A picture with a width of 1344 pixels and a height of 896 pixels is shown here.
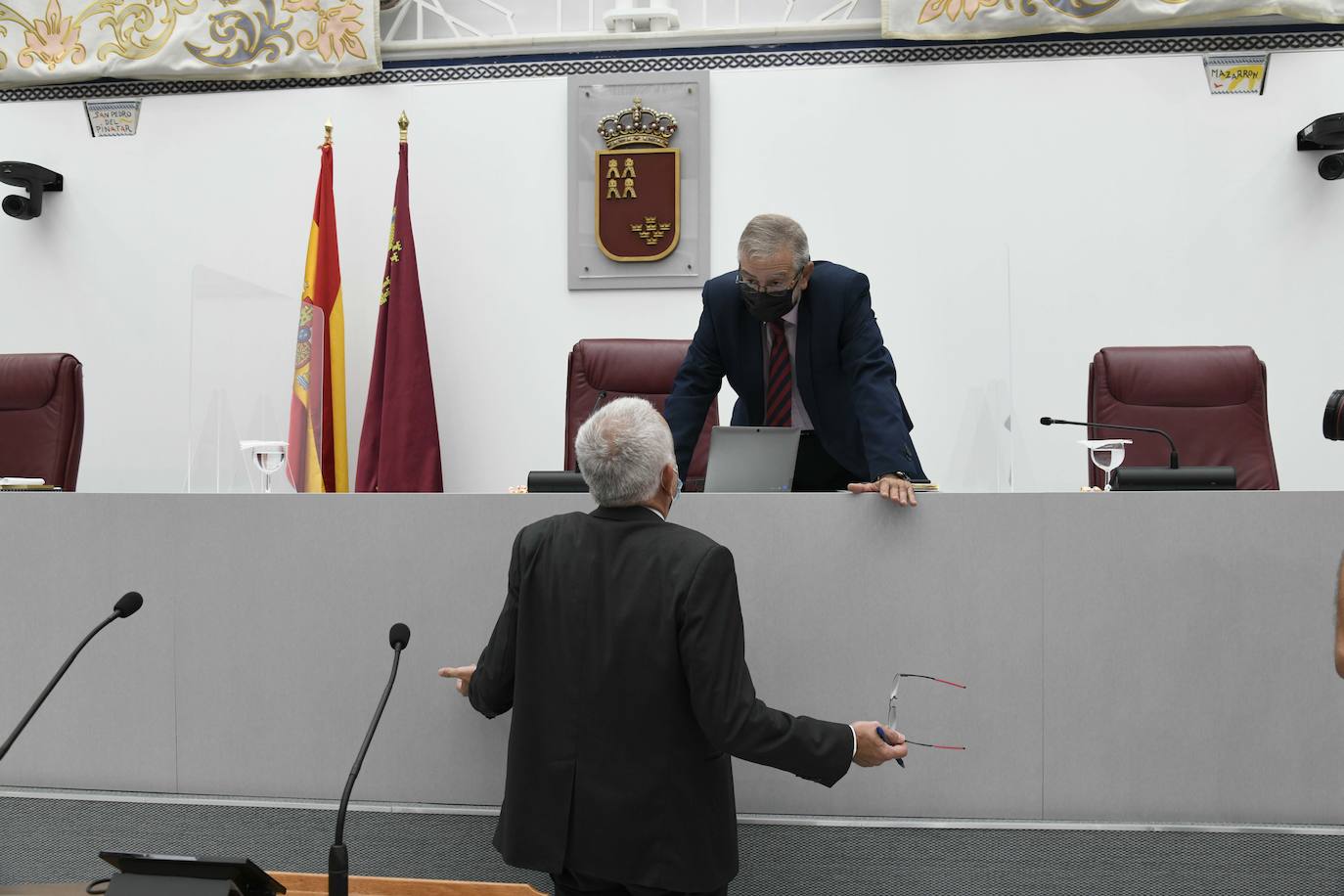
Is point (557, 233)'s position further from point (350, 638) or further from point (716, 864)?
point (716, 864)

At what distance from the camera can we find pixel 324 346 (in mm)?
4074

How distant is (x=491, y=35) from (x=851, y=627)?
10.4 ft

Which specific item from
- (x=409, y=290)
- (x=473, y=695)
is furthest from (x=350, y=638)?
(x=409, y=290)

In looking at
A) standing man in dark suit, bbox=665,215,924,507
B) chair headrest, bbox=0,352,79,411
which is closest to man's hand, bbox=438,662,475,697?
standing man in dark suit, bbox=665,215,924,507

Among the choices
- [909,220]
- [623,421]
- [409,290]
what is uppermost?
[909,220]

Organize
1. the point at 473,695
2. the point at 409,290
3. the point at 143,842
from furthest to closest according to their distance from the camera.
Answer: the point at 409,290, the point at 143,842, the point at 473,695

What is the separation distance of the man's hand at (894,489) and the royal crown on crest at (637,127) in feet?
7.96

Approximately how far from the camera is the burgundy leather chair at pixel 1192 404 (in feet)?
10.5

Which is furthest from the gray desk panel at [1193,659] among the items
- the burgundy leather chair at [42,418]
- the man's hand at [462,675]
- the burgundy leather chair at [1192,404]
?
the burgundy leather chair at [42,418]

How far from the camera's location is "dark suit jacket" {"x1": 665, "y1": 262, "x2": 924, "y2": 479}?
2525mm

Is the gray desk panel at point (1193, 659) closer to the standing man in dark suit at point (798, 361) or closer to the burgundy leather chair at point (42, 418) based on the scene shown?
the standing man in dark suit at point (798, 361)

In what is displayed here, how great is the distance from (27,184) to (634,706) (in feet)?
13.2

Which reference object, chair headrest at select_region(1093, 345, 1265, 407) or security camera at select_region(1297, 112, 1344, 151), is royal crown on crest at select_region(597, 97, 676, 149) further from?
security camera at select_region(1297, 112, 1344, 151)

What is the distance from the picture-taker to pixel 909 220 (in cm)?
406
